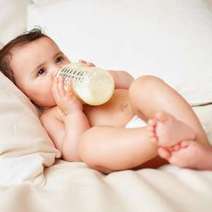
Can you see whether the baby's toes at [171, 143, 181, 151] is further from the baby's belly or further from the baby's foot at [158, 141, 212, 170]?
the baby's belly

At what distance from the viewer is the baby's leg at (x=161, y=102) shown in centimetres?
86

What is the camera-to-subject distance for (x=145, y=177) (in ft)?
2.73

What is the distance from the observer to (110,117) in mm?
1093

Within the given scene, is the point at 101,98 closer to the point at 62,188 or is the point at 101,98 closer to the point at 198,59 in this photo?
the point at 62,188

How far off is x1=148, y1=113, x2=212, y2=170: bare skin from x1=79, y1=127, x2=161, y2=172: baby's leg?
3 cm

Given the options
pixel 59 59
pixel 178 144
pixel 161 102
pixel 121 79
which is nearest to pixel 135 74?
pixel 121 79

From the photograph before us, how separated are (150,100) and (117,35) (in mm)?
537

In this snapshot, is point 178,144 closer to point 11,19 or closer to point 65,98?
point 65,98

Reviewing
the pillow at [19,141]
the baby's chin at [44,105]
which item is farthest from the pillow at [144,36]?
the pillow at [19,141]

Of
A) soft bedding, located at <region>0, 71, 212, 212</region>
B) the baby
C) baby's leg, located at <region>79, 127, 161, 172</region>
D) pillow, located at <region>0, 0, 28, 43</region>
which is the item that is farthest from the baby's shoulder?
pillow, located at <region>0, 0, 28, 43</region>

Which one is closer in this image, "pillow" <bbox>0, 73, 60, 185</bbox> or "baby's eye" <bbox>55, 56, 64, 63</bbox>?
"pillow" <bbox>0, 73, 60, 185</bbox>

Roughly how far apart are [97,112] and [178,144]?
0.35 meters

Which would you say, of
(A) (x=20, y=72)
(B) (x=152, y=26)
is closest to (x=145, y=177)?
(A) (x=20, y=72)

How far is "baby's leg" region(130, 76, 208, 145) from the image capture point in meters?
0.86
